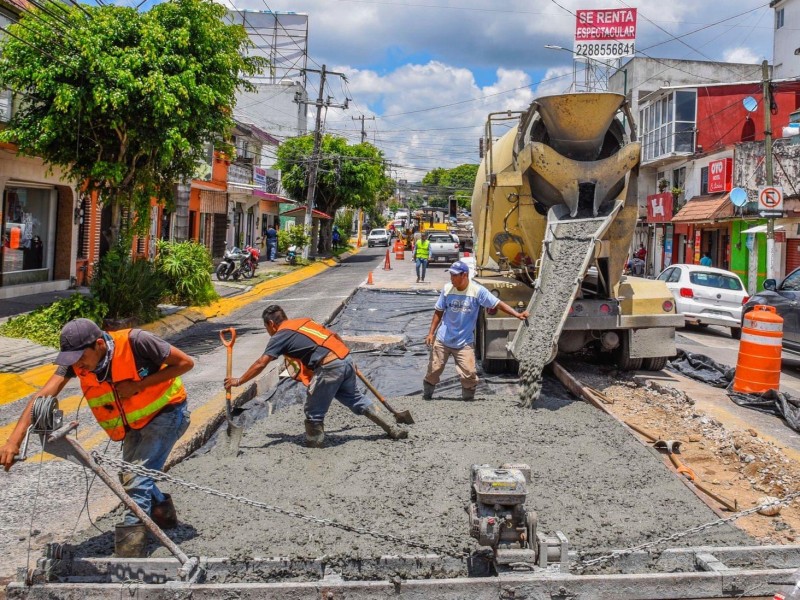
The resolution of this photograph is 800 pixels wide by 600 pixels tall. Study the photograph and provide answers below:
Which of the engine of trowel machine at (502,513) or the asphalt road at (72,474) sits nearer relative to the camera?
the engine of trowel machine at (502,513)

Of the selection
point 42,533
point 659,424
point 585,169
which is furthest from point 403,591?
point 585,169

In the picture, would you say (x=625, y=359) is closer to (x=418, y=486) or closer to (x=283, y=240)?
(x=418, y=486)

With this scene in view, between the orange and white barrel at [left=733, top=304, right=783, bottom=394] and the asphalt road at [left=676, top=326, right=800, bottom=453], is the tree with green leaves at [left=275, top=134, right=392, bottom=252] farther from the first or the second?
the orange and white barrel at [left=733, top=304, right=783, bottom=394]

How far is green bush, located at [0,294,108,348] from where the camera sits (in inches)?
497

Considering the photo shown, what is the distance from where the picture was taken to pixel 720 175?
95.0 feet

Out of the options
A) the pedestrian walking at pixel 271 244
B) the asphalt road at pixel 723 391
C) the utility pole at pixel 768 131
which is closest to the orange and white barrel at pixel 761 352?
the asphalt road at pixel 723 391

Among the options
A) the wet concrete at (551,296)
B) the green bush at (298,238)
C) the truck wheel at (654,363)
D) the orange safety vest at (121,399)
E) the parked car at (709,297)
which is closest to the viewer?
the orange safety vest at (121,399)

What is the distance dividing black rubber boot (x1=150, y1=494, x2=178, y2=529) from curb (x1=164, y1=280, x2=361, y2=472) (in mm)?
1286

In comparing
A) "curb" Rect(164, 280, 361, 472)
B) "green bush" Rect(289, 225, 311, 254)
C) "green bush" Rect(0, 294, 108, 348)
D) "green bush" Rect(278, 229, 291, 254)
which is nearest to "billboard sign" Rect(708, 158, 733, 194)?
"green bush" Rect(289, 225, 311, 254)

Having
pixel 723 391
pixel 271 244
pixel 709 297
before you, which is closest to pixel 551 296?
pixel 723 391

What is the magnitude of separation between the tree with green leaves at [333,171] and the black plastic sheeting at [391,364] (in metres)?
26.4

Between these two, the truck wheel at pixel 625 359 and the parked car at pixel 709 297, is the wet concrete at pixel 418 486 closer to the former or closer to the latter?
the truck wheel at pixel 625 359

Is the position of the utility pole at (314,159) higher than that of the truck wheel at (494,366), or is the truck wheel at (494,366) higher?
the utility pole at (314,159)

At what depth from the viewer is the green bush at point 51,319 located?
12.6m
